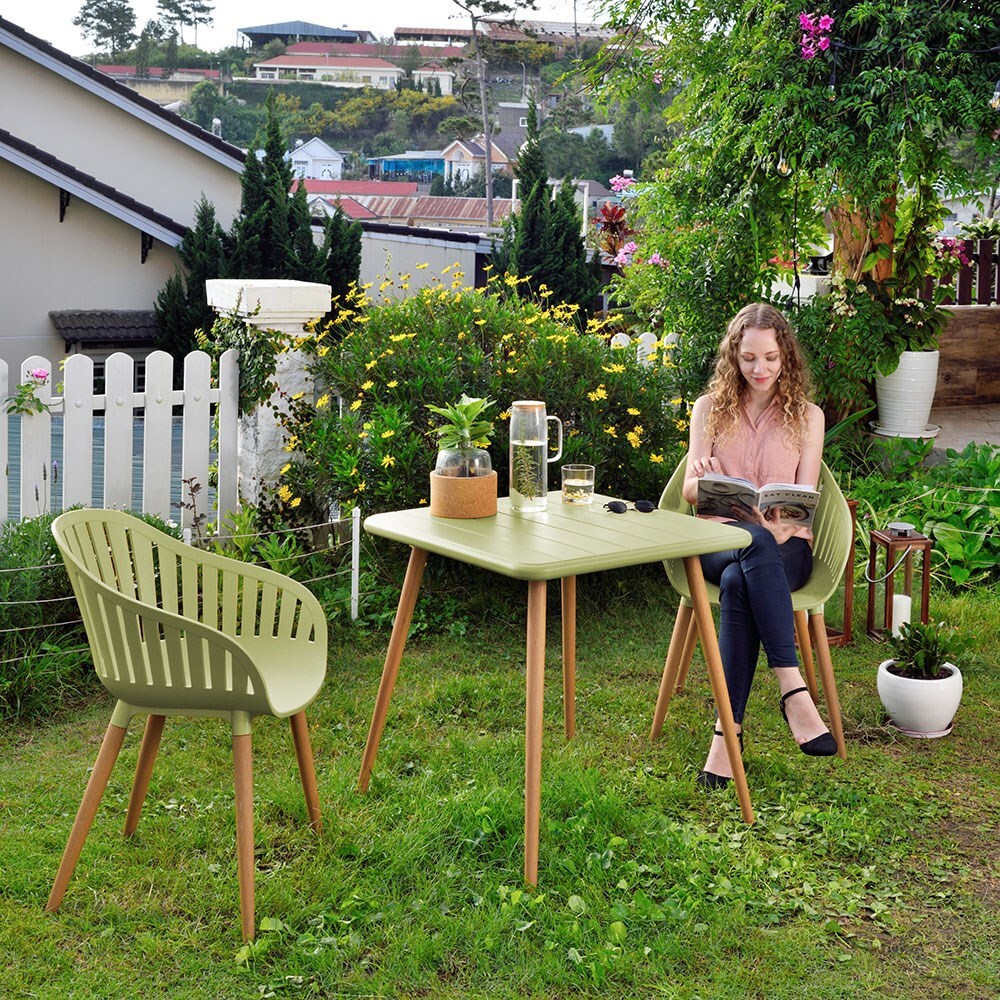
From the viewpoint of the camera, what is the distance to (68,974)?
2650mm

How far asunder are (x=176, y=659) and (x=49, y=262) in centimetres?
867

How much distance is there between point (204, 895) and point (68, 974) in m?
0.38

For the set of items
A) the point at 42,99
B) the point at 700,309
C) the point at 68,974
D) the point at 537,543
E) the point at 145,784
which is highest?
the point at 42,99

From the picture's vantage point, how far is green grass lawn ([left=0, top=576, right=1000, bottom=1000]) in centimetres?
268

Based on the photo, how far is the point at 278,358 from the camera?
537cm

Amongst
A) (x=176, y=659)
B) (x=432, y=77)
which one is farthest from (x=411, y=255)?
(x=432, y=77)

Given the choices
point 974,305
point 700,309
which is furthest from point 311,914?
point 974,305

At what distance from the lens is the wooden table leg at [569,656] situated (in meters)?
4.01

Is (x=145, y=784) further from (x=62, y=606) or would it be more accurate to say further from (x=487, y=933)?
(x=62, y=606)

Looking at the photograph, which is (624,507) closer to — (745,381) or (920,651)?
(745,381)

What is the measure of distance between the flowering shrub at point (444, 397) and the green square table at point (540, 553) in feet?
4.95

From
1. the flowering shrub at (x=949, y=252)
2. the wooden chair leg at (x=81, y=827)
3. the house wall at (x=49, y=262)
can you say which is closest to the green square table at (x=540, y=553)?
the wooden chair leg at (x=81, y=827)

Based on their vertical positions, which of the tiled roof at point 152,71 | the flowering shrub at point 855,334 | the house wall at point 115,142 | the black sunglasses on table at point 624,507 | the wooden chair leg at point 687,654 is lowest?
the wooden chair leg at point 687,654

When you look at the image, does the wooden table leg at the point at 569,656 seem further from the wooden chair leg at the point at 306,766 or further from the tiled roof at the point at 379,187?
the tiled roof at the point at 379,187
